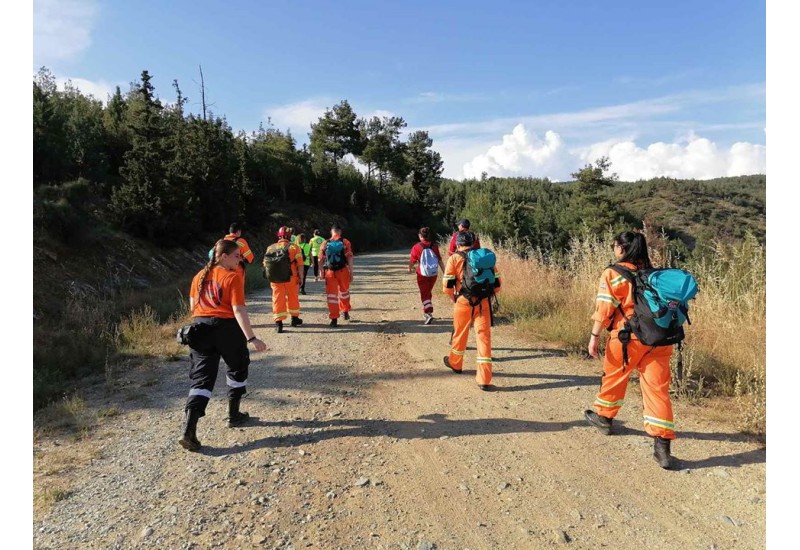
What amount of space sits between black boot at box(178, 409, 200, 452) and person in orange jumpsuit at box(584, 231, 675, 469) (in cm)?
382

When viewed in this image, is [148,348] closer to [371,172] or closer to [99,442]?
[99,442]

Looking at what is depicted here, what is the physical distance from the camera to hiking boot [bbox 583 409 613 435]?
14.5ft

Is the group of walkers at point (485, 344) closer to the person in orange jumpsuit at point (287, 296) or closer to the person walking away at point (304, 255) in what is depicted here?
the person in orange jumpsuit at point (287, 296)

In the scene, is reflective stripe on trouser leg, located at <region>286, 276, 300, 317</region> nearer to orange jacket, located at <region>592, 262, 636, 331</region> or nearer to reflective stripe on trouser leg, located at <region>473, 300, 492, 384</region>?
reflective stripe on trouser leg, located at <region>473, 300, 492, 384</region>

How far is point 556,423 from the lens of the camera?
15.4 feet

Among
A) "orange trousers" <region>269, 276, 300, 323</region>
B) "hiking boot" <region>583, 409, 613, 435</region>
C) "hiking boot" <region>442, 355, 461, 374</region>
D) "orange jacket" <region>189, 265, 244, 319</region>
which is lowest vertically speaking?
"hiking boot" <region>583, 409, 613, 435</region>

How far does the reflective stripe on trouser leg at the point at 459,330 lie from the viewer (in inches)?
228

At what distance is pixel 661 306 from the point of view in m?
3.80

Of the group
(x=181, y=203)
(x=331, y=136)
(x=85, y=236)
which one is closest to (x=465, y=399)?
(x=85, y=236)

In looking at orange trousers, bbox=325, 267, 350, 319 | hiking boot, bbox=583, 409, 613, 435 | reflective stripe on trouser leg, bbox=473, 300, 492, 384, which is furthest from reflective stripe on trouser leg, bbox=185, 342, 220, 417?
orange trousers, bbox=325, 267, 350, 319

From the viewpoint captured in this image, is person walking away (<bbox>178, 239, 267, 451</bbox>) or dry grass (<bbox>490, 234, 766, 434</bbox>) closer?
person walking away (<bbox>178, 239, 267, 451</bbox>)

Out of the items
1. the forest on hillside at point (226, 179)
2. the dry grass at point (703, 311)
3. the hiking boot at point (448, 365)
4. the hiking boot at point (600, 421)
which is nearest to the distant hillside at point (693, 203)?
the forest on hillside at point (226, 179)

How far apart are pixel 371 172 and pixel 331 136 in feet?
18.0

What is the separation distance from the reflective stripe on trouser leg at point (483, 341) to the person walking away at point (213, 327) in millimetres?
2628
